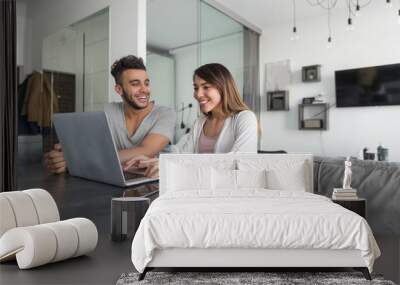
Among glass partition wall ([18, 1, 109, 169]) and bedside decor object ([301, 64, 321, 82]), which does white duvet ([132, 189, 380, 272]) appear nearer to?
glass partition wall ([18, 1, 109, 169])

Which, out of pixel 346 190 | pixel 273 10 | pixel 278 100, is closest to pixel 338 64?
pixel 278 100

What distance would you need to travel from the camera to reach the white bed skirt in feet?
8.25

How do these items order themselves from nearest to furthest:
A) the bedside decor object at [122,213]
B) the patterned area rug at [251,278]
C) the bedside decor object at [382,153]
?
the patterned area rug at [251,278]
the bedside decor object at [122,213]
the bedside decor object at [382,153]

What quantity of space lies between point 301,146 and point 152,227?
10.8 feet

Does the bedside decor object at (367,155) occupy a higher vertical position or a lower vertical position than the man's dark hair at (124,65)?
lower

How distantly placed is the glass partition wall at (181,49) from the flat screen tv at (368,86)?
1.91 meters

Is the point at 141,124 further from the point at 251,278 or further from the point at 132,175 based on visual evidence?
the point at 251,278

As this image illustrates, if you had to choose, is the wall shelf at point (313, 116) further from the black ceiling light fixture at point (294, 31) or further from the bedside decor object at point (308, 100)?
the black ceiling light fixture at point (294, 31)

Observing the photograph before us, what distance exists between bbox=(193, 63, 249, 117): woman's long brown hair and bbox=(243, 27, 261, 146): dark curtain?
0.26 m

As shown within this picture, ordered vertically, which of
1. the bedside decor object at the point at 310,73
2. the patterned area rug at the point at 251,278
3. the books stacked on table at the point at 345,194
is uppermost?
the bedside decor object at the point at 310,73

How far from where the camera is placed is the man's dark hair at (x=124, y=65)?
3.81m

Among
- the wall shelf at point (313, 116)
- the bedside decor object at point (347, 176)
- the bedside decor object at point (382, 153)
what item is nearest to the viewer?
the bedside decor object at point (347, 176)

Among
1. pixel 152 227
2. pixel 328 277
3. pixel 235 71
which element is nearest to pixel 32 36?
pixel 235 71

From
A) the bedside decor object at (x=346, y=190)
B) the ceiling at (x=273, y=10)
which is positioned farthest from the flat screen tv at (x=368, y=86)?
the bedside decor object at (x=346, y=190)
